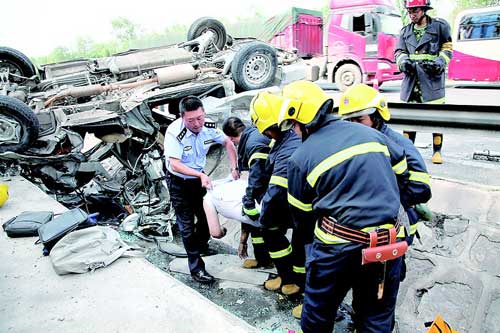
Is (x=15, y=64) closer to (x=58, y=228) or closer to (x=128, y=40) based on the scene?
(x=58, y=228)

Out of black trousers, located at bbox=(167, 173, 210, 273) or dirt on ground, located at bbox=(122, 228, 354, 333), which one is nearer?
dirt on ground, located at bbox=(122, 228, 354, 333)

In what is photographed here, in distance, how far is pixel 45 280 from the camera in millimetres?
2311

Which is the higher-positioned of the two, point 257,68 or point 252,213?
point 257,68

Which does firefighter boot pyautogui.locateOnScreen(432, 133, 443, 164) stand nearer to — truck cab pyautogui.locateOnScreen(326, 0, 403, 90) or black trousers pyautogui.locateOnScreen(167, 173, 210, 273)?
black trousers pyautogui.locateOnScreen(167, 173, 210, 273)

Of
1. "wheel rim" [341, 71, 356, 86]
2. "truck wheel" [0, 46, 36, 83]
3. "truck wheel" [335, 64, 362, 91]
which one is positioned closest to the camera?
"truck wheel" [0, 46, 36, 83]

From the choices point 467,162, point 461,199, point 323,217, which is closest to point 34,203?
point 323,217

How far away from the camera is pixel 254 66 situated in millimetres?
5082

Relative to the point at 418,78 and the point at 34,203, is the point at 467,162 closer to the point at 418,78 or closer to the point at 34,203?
the point at 418,78

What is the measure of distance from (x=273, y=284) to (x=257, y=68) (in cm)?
315

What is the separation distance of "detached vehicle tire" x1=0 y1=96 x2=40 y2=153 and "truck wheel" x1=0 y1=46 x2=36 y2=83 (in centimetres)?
170

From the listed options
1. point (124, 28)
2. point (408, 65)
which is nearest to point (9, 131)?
point (408, 65)

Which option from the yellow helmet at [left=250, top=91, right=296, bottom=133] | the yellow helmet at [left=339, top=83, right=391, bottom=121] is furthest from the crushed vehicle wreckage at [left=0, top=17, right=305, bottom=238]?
the yellow helmet at [left=339, top=83, right=391, bottom=121]

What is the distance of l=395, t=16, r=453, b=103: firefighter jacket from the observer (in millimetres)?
3475

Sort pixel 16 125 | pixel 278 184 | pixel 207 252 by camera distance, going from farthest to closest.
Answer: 1. pixel 16 125
2. pixel 207 252
3. pixel 278 184
